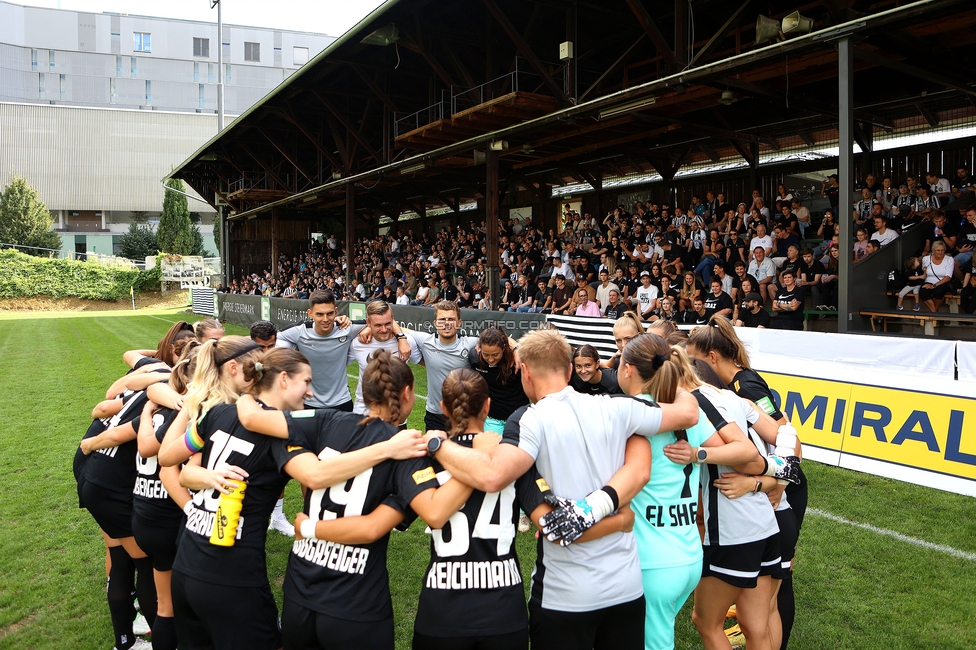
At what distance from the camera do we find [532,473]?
2631 millimetres

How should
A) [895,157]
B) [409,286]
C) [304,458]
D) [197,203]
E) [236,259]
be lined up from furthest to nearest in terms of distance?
[197,203], [236,259], [409,286], [895,157], [304,458]

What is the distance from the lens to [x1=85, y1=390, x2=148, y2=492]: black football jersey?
389 centimetres

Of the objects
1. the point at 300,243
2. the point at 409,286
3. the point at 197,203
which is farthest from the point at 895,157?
the point at 197,203

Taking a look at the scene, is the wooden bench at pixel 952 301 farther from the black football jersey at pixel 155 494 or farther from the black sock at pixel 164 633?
the black sock at pixel 164 633

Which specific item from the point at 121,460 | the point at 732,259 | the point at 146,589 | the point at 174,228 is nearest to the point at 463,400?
the point at 121,460

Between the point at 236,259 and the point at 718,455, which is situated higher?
the point at 236,259

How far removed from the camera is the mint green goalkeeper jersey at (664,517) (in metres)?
2.89

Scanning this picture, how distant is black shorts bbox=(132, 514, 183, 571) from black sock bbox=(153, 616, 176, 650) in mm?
280

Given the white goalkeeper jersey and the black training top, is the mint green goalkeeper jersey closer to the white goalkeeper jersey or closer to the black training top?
the white goalkeeper jersey

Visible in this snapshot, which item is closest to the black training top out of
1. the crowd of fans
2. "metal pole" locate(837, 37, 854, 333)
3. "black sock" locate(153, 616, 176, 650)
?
"black sock" locate(153, 616, 176, 650)

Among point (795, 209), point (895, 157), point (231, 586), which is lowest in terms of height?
point (231, 586)

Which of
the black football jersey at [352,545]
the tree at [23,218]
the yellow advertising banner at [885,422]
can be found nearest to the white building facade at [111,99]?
the tree at [23,218]

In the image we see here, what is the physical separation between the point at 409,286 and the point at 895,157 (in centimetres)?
1567

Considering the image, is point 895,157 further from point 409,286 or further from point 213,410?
point 213,410
